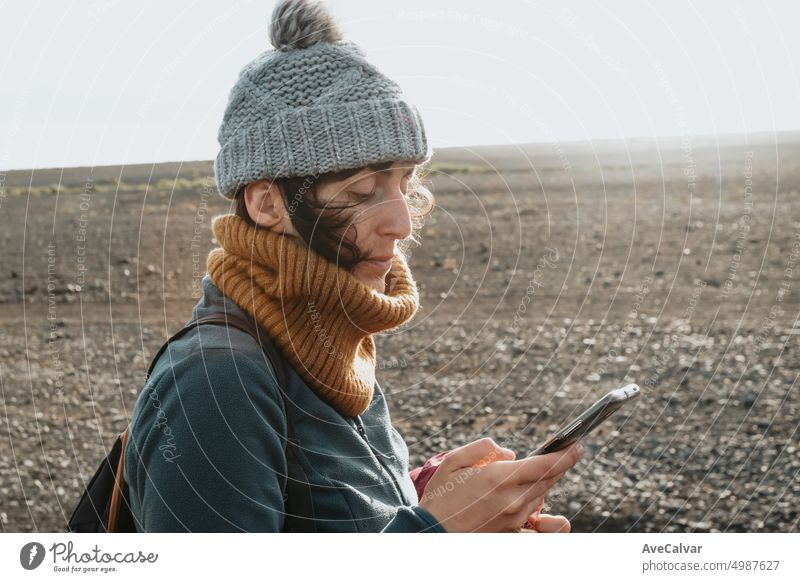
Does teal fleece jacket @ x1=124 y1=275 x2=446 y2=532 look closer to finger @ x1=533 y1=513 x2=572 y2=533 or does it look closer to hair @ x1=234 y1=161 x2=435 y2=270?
hair @ x1=234 y1=161 x2=435 y2=270

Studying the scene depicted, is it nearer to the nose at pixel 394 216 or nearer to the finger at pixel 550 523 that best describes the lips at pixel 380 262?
the nose at pixel 394 216

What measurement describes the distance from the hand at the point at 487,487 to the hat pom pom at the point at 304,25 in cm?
72

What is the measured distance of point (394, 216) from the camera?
59.2 inches

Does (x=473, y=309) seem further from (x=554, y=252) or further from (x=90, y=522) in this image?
(x=90, y=522)

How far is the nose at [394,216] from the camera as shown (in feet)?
4.92

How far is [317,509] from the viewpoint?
1403 millimetres

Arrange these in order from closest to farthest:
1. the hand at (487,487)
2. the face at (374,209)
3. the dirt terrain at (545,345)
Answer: the hand at (487,487)
the face at (374,209)
the dirt terrain at (545,345)

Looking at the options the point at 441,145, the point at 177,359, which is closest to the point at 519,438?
the point at 441,145

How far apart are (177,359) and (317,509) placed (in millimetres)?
326

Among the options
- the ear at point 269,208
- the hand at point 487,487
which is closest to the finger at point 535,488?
the hand at point 487,487

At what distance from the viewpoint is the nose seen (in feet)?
4.92
